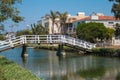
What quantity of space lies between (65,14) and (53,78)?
96.4 meters

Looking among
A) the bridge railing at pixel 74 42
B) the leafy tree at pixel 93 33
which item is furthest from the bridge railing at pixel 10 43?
the leafy tree at pixel 93 33

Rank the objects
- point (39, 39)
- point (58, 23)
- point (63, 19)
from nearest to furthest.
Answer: point (39, 39) → point (63, 19) → point (58, 23)

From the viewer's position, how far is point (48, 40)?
173 feet

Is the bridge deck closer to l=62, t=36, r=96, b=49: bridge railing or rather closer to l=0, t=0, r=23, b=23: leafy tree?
l=62, t=36, r=96, b=49: bridge railing

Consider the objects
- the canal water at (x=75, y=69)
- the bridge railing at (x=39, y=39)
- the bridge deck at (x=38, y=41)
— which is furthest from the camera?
the bridge railing at (x=39, y=39)

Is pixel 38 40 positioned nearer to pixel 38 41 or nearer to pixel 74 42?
pixel 38 41

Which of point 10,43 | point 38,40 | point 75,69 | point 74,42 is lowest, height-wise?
point 75,69

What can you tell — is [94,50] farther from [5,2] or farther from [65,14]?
[65,14]

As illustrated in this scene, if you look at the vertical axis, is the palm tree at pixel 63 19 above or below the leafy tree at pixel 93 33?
above

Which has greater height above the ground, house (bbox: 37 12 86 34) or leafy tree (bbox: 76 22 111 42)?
house (bbox: 37 12 86 34)

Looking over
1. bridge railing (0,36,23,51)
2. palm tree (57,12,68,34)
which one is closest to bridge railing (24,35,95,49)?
bridge railing (0,36,23,51)

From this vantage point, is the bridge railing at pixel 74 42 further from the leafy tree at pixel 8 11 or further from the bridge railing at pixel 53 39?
the leafy tree at pixel 8 11

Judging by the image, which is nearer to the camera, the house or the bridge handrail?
the bridge handrail

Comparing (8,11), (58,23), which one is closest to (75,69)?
(8,11)
